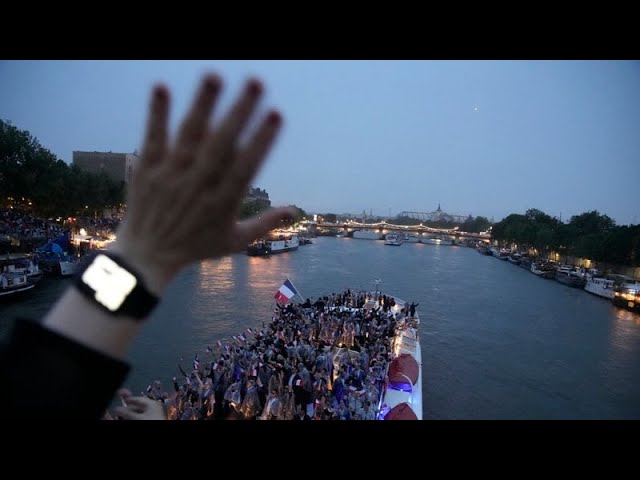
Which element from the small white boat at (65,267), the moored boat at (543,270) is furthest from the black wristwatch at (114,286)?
the moored boat at (543,270)

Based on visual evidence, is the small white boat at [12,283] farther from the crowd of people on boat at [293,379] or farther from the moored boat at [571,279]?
the moored boat at [571,279]

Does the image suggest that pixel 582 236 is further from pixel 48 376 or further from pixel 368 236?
pixel 368 236

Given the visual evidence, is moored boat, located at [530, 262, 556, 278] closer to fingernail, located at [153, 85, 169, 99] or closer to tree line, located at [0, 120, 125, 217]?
tree line, located at [0, 120, 125, 217]

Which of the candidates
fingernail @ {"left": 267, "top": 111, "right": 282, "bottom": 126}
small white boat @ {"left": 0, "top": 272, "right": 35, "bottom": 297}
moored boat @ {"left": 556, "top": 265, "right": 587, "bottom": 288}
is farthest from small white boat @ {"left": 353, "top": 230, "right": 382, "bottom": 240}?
fingernail @ {"left": 267, "top": 111, "right": 282, "bottom": 126}

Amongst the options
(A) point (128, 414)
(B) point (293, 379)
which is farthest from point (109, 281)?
(B) point (293, 379)
